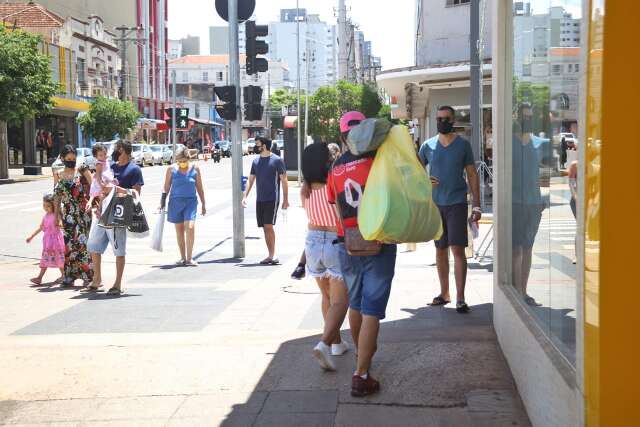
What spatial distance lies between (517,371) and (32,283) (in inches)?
288

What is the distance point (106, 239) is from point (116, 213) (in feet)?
1.37

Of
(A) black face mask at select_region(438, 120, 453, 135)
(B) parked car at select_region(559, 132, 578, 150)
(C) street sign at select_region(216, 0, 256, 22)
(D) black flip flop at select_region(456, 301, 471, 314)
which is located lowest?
(D) black flip flop at select_region(456, 301, 471, 314)

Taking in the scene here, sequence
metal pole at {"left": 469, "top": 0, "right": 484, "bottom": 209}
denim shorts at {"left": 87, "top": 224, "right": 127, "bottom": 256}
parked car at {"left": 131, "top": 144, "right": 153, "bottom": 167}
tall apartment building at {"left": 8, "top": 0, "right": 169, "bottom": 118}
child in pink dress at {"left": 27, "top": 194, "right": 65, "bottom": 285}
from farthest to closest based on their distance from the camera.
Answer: tall apartment building at {"left": 8, "top": 0, "right": 169, "bottom": 118} → parked car at {"left": 131, "top": 144, "right": 153, "bottom": 167} → metal pole at {"left": 469, "top": 0, "right": 484, "bottom": 209} → child in pink dress at {"left": 27, "top": 194, "right": 65, "bottom": 285} → denim shorts at {"left": 87, "top": 224, "right": 127, "bottom": 256}

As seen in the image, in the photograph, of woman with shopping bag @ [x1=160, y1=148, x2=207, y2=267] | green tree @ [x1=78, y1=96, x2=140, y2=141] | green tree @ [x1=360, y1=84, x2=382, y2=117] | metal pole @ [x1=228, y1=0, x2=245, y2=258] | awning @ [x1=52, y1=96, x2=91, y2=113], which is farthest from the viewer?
green tree @ [x1=360, y1=84, x2=382, y2=117]

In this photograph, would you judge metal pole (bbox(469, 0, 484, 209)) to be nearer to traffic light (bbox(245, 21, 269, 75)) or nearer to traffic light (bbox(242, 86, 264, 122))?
traffic light (bbox(245, 21, 269, 75))

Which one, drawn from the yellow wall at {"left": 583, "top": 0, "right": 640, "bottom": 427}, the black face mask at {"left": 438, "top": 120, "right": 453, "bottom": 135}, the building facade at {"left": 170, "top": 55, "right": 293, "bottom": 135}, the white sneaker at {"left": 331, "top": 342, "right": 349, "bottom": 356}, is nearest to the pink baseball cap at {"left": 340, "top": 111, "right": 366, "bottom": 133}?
the white sneaker at {"left": 331, "top": 342, "right": 349, "bottom": 356}

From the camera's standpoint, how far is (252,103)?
13398 millimetres

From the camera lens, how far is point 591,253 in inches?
125

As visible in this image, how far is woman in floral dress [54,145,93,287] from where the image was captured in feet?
33.4

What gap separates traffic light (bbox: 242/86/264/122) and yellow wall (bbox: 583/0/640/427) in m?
10.4

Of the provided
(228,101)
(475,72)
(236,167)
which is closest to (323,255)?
(236,167)

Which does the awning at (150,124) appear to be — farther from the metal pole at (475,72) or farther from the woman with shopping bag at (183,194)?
the woman with shopping bag at (183,194)

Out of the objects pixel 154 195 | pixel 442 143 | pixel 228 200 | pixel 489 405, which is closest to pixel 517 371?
pixel 489 405

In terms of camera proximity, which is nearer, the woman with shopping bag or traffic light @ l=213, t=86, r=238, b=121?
the woman with shopping bag
